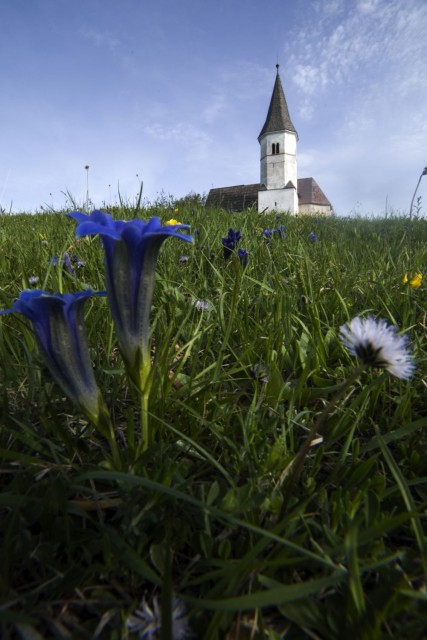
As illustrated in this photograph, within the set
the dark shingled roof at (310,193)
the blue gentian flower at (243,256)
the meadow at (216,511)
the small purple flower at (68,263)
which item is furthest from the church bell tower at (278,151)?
the meadow at (216,511)

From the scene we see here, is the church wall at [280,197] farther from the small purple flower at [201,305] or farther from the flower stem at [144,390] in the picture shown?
the flower stem at [144,390]

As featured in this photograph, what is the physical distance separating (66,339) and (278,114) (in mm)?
65635

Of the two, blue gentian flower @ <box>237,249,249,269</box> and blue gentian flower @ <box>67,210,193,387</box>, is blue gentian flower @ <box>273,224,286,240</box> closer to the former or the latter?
blue gentian flower @ <box>237,249,249,269</box>

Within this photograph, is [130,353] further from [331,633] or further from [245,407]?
[331,633]

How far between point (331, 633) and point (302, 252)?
2.69 m

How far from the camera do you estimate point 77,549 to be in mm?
957

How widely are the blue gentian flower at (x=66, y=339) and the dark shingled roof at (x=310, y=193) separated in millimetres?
66604

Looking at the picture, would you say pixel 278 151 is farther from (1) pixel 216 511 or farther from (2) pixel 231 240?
(1) pixel 216 511

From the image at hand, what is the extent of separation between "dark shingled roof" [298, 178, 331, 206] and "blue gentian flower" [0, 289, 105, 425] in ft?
219

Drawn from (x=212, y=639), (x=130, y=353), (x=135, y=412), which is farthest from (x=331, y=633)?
(x=135, y=412)

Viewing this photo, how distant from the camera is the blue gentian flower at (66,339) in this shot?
966 millimetres

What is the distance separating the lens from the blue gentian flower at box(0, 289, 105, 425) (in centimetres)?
97

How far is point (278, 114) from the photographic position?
191 ft

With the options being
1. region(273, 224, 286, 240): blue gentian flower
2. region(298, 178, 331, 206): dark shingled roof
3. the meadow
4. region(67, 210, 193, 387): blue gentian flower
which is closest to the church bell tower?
region(298, 178, 331, 206): dark shingled roof
